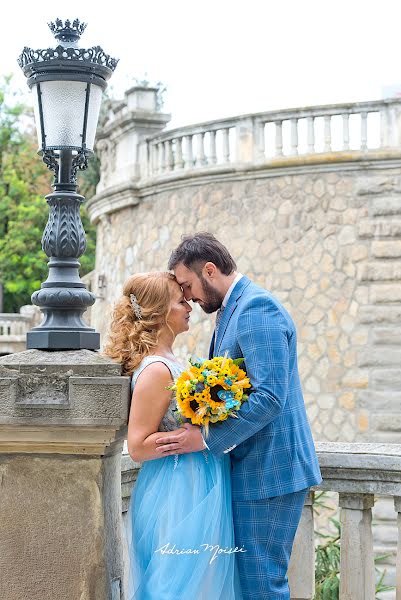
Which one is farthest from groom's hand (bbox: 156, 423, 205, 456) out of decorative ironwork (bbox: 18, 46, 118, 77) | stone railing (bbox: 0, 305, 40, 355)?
stone railing (bbox: 0, 305, 40, 355)

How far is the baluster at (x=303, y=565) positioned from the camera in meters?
4.07

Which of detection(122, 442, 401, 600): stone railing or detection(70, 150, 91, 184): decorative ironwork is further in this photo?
detection(122, 442, 401, 600): stone railing

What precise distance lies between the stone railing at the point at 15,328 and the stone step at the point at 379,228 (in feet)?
53.1

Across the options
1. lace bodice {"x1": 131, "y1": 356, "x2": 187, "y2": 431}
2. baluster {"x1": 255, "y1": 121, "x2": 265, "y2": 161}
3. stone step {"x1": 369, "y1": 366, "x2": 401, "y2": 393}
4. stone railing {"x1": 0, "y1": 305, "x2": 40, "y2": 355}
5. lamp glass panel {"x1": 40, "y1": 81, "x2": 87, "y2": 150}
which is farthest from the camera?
stone railing {"x1": 0, "y1": 305, "x2": 40, "y2": 355}

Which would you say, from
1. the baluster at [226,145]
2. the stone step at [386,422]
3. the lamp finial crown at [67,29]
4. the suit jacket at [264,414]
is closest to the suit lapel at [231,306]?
the suit jacket at [264,414]

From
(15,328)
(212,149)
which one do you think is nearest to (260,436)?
(212,149)

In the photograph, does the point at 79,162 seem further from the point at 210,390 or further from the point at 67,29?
the point at 210,390

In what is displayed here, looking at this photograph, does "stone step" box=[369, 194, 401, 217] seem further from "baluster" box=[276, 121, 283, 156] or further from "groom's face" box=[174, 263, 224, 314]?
"groom's face" box=[174, 263, 224, 314]

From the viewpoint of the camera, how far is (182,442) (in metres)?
3.33

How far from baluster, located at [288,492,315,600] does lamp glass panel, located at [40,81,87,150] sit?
1.74 meters

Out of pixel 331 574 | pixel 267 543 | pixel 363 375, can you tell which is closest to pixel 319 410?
pixel 363 375

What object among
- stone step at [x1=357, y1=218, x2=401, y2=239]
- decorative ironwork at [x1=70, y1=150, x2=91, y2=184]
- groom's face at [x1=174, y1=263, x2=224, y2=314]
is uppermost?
stone step at [x1=357, y1=218, x2=401, y2=239]

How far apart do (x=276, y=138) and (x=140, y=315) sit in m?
9.85

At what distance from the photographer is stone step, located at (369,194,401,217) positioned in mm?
12398
